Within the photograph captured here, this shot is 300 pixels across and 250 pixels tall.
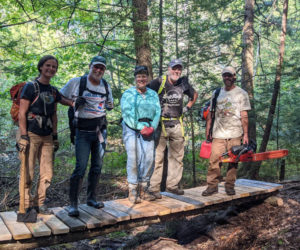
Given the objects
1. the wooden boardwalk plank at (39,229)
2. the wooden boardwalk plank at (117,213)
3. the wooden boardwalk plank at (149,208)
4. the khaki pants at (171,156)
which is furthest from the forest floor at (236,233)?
the wooden boardwalk plank at (39,229)

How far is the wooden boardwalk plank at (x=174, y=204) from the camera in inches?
195

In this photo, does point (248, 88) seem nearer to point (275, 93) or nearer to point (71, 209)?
point (275, 93)

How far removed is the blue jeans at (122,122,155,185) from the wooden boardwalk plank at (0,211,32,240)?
183 centimetres

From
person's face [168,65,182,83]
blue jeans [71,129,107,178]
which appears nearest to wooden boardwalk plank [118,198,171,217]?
blue jeans [71,129,107,178]

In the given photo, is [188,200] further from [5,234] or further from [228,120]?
[5,234]

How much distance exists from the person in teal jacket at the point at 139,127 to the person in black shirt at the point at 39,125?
4.05ft

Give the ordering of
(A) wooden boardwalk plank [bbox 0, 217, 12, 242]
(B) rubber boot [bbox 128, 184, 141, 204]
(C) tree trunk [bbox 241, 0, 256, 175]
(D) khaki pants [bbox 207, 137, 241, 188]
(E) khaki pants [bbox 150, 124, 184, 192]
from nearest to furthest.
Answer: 1. (A) wooden boardwalk plank [bbox 0, 217, 12, 242]
2. (B) rubber boot [bbox 128, 184, 141, 204]
3. (E) khaki pants [bbox 150, 124, 184, 192]
4. (D) khaki pants [bbox 207, 137, 241, 188]
5. (C) tree trunk [bbox 241, 0, 256, 175]

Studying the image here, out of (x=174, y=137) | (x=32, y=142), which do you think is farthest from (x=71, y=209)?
(x=174, y=137)

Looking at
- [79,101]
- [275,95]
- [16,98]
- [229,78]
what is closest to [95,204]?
[79,101]

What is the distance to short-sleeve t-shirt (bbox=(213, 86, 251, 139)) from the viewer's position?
557 cm

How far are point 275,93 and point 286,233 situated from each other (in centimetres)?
553

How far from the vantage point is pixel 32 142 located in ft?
13.3

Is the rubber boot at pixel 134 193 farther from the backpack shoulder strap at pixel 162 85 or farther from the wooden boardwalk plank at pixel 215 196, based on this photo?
the backpack shoulder strap at pixel 162 85

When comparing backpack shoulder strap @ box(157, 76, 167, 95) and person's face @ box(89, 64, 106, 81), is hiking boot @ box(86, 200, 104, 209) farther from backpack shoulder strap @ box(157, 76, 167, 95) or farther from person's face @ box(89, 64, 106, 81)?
backpack shoulder strap @ box(157, 76, 167, 95)
